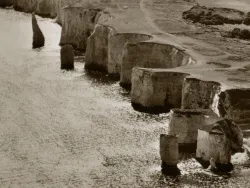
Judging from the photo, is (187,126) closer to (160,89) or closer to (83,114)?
(160,89)

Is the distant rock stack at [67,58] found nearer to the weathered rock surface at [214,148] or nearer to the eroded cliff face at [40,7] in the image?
the weathered rock surface at [214,148]

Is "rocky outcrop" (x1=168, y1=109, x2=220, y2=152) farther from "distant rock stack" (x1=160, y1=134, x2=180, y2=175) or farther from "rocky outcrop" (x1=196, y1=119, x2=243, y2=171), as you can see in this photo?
"distant rock stack" (x1=160, y1=134, x2=180, y2=175)

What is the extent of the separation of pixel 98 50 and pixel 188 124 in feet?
45.0

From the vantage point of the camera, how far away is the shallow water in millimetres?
19750

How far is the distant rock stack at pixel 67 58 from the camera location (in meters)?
33.8

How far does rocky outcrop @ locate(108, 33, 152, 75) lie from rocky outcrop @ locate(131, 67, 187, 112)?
5.72 metres

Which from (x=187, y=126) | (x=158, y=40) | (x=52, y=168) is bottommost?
(x=52, y=168)

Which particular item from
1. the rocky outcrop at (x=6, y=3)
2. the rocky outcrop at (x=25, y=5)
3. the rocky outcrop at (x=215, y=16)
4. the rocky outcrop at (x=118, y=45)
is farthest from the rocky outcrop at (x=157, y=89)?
the rocky outcrop at (x=6, y=3)

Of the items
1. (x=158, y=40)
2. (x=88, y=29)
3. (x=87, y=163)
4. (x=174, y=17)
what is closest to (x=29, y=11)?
(x=88, y=29)

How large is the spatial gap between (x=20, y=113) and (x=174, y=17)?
15.2 meters

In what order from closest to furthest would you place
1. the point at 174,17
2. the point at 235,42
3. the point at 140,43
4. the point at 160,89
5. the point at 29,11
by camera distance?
1. the point at 160,89
2. the point at 140,43
3. the point at 235,42
4. the point at 174,17
5. the point at 29,11

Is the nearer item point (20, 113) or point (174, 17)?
point (20, 113)

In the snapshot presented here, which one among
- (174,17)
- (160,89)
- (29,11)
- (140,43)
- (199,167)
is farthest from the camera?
(29,11)

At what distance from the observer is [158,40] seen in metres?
30.2
